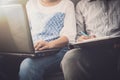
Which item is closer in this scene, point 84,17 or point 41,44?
point 41,44

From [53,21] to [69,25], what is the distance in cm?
13

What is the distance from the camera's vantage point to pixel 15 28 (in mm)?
1696

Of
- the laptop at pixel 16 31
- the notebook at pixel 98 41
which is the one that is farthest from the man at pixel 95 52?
the laptop at pixel 16 31

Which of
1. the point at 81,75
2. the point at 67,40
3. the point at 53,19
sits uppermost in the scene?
the point at 53,19

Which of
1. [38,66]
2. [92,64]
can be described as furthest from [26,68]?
[92,64]

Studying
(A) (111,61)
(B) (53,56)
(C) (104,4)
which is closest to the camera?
(A) (111,61)

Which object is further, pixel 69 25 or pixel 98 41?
pixel 69 25

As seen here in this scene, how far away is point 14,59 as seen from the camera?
7.12 ft

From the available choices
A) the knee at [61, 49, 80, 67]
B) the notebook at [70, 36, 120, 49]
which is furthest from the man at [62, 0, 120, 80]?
the notebook at [70, 36, 120, 49]

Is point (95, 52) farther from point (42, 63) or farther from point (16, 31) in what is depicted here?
point (16, 31)

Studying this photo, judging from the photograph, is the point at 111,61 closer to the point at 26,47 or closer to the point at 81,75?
the point at 81,75

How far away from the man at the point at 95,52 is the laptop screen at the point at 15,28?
0.87 ft

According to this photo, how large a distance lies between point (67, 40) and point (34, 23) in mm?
320

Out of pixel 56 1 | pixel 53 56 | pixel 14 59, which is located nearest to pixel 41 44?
pixel 53 56
